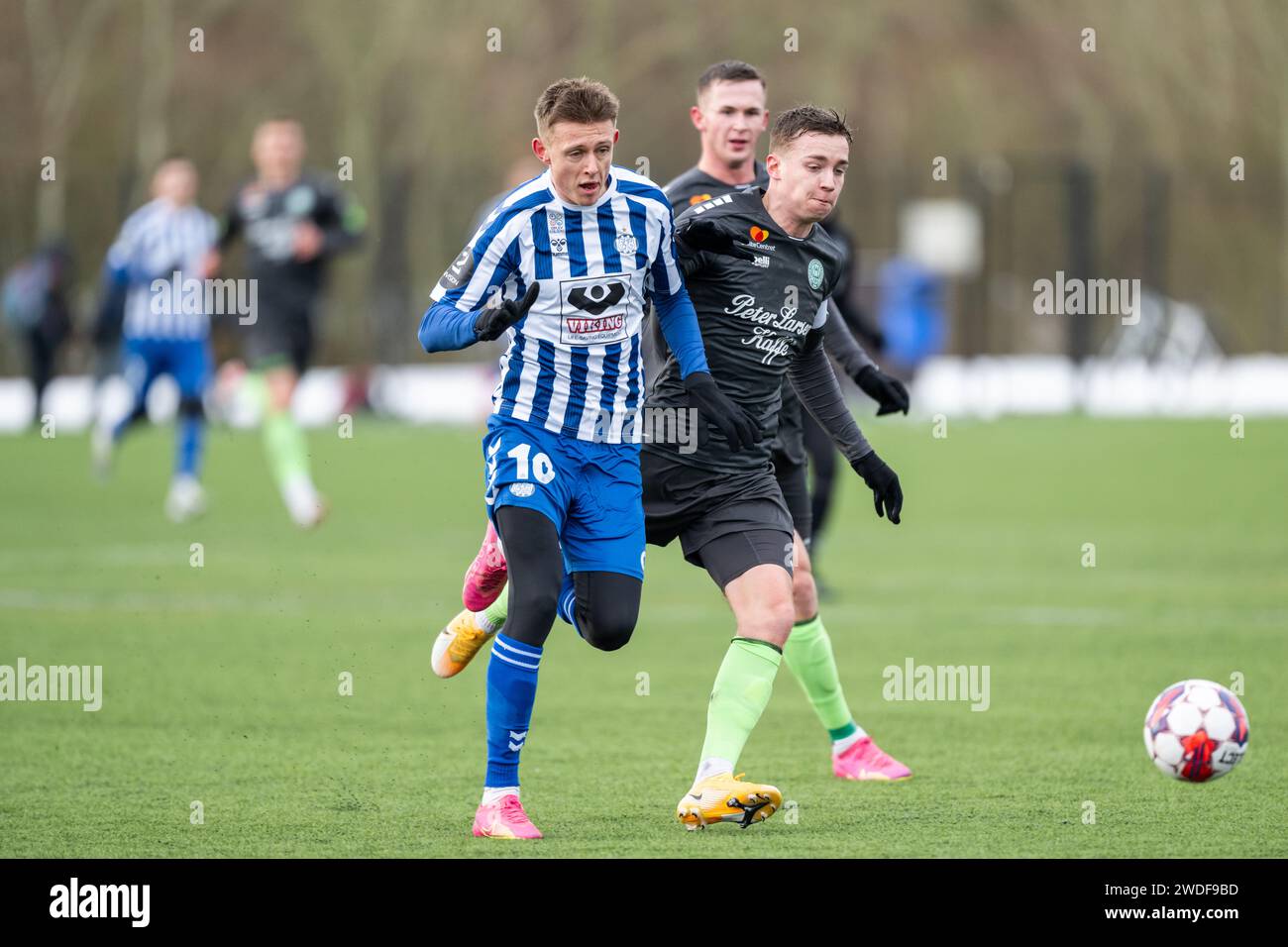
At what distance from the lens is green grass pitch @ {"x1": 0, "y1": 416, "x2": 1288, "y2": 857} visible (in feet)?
18.9

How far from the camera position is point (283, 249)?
589 inches

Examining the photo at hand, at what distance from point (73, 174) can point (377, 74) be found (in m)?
4.98

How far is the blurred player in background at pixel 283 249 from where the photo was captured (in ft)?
47.0

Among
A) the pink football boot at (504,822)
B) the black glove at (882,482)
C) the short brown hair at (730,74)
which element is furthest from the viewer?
the short brown hair at (730,74)

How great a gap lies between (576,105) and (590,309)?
23.7 inches

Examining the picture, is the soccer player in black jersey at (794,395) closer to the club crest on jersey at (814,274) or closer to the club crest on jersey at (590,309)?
the club crest on jersey at (814,274)

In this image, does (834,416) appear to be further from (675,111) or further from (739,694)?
(675,111)

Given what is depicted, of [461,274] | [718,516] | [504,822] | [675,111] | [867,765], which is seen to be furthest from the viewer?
[675,111]

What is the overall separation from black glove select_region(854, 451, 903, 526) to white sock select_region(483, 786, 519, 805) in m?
1.48

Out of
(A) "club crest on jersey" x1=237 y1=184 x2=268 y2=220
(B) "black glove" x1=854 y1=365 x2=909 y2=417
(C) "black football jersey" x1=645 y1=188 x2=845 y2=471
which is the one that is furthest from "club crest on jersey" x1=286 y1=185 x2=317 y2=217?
(C) "black football jersey" x1=645 y1=188 x2=845 y2=471

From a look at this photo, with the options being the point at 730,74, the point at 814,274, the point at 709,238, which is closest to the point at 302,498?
the point at 730,74

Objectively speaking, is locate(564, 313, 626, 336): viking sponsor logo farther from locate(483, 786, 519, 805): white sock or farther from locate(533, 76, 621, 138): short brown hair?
locate(483, 786, 519, 805): white sock

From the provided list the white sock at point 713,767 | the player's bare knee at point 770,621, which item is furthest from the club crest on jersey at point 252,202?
the white sock at point 713,767

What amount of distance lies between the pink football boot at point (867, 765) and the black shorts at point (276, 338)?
8632 millimetres
